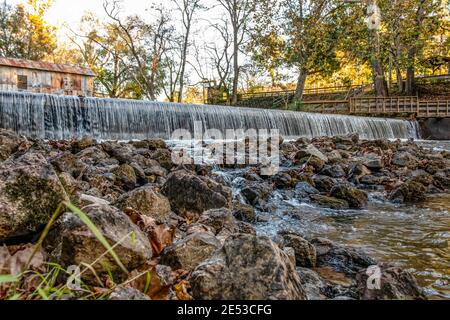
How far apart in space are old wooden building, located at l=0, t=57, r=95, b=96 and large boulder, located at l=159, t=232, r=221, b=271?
24321 mm

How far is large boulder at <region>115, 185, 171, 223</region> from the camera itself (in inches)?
117

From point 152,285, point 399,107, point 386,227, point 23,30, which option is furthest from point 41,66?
point 152,285

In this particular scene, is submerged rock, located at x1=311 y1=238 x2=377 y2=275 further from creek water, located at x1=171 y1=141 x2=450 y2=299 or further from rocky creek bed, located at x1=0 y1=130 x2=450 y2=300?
creek water, located at x1=171 y1=141 x2=450 y2=299

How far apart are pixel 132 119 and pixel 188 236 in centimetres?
1088

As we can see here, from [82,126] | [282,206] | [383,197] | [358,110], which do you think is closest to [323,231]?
[282,206]

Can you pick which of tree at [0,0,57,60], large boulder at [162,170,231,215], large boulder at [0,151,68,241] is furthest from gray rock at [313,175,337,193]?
tree at [0,0,57,60]

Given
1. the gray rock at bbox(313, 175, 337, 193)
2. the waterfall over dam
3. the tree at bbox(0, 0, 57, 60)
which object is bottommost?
the gray rock at bbox(313, 175, 337, 193)

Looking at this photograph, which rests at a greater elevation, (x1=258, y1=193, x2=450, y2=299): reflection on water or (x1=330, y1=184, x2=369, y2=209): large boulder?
(x1=330, y1=184, x2=369, y2=209): large boulder

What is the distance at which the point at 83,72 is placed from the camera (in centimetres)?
2539

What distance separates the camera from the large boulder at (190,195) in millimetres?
3703

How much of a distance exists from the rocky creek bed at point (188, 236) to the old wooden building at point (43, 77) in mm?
19651

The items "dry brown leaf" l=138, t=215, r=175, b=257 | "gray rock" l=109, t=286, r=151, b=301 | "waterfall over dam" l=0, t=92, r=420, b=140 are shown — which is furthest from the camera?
"waterfall over dam" l=0, t=92, r=420, b=140
